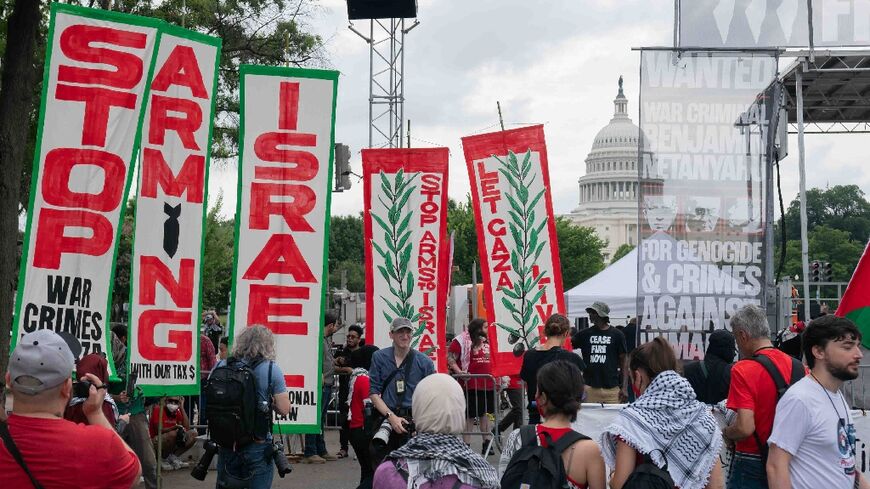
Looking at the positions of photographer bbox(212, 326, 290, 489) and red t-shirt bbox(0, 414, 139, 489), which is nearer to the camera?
red t-shirt bbox(0, 414, 139, 489)

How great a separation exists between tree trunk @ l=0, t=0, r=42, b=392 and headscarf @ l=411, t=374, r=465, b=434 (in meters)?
5.89

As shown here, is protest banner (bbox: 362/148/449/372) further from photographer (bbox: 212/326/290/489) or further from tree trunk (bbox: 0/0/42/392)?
photographer (bbox: 212/326/290/489)

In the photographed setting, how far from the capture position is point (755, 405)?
18.3 ft

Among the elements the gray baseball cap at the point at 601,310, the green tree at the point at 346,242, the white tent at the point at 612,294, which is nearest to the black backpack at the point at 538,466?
the gray baseball cap at the point at 601,310

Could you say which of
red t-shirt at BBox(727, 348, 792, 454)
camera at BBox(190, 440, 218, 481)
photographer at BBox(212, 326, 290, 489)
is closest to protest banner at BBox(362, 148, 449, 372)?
camera at BBox(190, 440, 218, 481)

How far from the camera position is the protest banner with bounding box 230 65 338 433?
9031 millimetres

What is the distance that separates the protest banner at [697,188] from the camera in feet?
32.8

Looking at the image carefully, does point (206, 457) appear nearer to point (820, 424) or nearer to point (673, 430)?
point (673, 430)

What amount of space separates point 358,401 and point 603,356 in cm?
311

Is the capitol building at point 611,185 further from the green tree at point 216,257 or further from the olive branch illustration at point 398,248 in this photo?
the olive branch illustration at point 398,248

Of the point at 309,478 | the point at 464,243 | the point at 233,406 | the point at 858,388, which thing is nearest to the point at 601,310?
the point at 858,388

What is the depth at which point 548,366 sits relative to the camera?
4598mm

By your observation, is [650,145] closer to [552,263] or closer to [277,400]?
[552,263]

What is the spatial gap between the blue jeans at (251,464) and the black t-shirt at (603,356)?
190 inches
